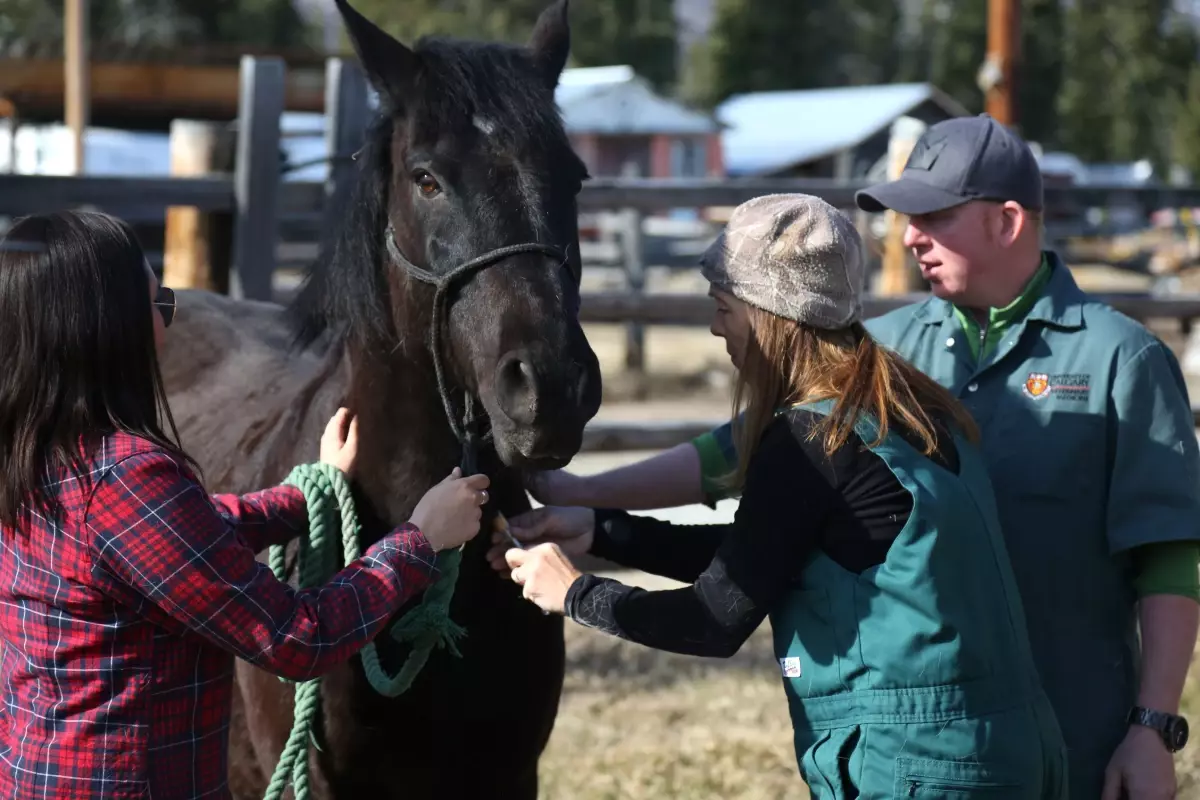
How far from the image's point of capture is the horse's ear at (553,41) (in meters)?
2.61

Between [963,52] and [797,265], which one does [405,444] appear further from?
[963,52]

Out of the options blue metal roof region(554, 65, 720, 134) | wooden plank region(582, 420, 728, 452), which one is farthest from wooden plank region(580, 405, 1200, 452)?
blue metal roof region(554, 65, 720, 134)

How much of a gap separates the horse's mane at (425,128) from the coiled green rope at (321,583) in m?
0.31

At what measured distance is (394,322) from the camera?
248 cm

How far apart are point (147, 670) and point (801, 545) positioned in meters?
0.95

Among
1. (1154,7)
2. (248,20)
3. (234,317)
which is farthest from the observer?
(1154,7)

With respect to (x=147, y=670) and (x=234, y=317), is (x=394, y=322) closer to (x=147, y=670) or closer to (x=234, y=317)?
(x=147, y=670)

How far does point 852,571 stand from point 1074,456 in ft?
1.92

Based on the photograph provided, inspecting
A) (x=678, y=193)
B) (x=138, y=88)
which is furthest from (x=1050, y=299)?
(x=138, y=88)

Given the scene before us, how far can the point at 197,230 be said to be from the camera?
5590 millimetres

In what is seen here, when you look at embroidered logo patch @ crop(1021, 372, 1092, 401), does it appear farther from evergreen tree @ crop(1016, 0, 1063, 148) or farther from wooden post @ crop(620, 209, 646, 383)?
evergreen tree @ crop(1016, 0, 1063, 148)

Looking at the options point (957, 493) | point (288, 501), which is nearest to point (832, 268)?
point (957, 493)

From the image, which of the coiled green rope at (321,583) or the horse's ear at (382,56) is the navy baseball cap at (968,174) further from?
the coiled green rope at (321,583)

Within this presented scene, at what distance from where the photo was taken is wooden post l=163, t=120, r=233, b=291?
5.60m
